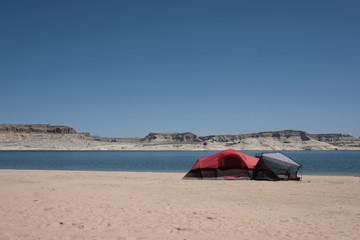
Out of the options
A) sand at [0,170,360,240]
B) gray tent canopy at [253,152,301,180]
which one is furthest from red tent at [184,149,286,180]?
sand at [0,170,360,240]

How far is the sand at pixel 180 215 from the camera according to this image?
721cm

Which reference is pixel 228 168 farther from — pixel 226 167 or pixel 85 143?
pixel 85 143

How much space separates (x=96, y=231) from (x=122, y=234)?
763 mm

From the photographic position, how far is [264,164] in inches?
763

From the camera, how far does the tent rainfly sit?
19156 mm

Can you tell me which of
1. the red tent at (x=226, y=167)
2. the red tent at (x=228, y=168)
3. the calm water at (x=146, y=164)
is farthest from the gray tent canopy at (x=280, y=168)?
the calm water at (x=146, y=164)

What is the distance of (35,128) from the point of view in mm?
174125

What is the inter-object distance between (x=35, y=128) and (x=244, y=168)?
587 feet

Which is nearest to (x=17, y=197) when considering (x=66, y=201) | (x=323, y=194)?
(x=66, y=201)

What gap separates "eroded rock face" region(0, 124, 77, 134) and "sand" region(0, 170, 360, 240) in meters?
177

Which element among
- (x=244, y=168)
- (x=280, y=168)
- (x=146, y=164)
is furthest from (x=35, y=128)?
(x=280, y=168)

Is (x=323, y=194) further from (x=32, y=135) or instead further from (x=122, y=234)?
(x=32, y=135)

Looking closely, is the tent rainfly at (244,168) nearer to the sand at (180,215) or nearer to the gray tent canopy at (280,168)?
the gray tent canopy at (280,168)

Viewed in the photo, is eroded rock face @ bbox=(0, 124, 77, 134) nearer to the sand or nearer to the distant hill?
the distant hill
